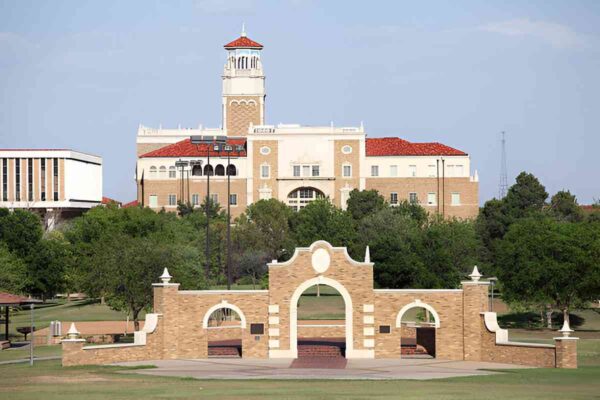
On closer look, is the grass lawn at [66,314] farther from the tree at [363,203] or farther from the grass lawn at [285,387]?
the tree at [363,203]

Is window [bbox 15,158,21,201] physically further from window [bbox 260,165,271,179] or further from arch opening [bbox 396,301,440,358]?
arch opening [bbox 396,301,440,358]

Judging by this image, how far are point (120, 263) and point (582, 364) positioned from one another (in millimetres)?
29132

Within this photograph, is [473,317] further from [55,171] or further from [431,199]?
[55,171]

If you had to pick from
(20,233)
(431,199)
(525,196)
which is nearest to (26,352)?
(20,233)

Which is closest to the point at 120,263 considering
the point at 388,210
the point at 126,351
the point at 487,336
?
the point at 126,351

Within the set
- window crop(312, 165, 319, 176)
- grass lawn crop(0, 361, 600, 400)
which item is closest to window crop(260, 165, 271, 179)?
window crop(312, 165, 319, 176)

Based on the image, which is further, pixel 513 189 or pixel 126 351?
pixel 513 189

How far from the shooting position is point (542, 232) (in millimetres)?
88625

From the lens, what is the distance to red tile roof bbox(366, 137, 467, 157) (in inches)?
6703

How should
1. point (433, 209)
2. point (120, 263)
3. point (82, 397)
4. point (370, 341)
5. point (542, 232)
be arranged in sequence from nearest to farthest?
point (82, 397) < point (370, 341) < point (120, 263) < point (542, 232) < point (433, 209)

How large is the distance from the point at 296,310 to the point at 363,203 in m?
97.6

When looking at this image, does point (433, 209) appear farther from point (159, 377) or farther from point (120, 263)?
point (159, 377)

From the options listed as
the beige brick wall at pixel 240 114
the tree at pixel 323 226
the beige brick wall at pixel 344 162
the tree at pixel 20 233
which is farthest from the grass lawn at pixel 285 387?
the beige brick wall at pixel 240 114

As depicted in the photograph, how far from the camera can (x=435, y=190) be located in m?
169
